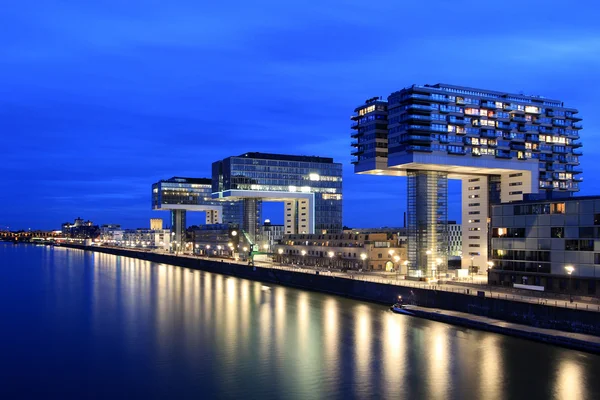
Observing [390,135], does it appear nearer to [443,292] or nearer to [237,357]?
[443,292]

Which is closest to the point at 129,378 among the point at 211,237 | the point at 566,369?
the point at 566,369

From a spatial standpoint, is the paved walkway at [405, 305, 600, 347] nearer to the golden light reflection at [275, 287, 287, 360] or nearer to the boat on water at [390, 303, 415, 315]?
the boat on water at [390, 303, 415, 315]

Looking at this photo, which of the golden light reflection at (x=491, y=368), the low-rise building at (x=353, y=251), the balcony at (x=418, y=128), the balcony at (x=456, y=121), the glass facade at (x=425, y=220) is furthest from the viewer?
the low-rise building at (x=353, y=251)

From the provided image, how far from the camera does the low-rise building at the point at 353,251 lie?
365ft

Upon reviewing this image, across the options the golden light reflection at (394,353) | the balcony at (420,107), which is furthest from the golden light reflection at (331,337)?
the balcony at (420,107)

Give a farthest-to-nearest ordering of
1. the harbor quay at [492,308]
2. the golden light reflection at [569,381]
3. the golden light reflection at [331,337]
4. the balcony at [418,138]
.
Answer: the balcony at [418,138]
the harbor quay at [492,308]
the golden light reflection at [331,337]
the golden light reflection at [569,381]

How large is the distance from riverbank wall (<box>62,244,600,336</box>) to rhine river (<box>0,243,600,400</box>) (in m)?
3.03

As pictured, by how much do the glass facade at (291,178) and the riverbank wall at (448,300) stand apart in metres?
48.7

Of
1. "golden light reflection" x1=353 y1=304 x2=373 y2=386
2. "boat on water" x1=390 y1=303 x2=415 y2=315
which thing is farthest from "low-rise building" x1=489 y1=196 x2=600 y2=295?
"golden light reflection" x1=353 y1=304 x2=373 y2=386

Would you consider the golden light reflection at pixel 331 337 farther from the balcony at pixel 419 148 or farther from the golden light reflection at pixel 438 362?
the balcony at pixel 419 148

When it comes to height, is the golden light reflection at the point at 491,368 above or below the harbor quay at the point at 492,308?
below

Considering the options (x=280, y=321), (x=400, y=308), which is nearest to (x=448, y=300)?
(x=400, y=308)

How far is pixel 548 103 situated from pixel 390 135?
1177 inches

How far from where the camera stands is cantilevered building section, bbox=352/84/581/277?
94812 mm
